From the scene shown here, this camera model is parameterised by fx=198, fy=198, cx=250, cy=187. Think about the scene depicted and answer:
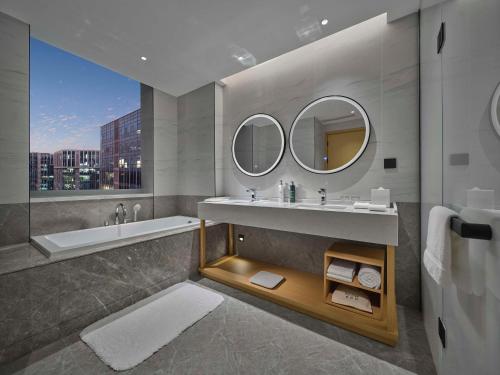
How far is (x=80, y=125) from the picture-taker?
8.22 ft

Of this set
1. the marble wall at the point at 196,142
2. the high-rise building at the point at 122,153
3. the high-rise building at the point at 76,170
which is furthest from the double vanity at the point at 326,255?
the high-rise building at the point at 76,170

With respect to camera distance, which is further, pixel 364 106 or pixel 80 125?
pixel 80 125

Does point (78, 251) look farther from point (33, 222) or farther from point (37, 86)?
point (37, 86)

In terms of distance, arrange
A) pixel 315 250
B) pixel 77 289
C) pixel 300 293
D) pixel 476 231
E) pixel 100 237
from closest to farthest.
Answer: pixel 476 231 < pixel 77 289 < pixel 300 293 < pixel 315 250 < pixel 100 237

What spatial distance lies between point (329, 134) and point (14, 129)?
300cm

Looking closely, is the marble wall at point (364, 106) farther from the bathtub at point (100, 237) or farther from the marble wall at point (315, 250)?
the bathtub at point (100, 237)

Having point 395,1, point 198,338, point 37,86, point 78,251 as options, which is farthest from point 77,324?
point 395,1

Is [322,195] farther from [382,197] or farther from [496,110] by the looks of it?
[496,110]

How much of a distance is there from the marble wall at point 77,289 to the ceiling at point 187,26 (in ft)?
6.53

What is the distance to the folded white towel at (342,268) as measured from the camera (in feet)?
5.23

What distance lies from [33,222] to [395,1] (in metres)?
3.75

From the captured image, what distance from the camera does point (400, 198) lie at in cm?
173

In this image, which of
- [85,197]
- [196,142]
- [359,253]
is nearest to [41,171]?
[85,197]

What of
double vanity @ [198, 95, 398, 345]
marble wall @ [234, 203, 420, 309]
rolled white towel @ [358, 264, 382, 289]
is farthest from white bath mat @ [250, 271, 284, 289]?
rolled white towel @ [358, 264, 382, 289]
